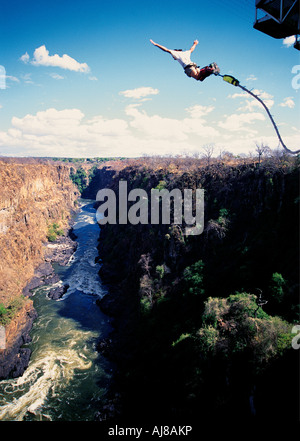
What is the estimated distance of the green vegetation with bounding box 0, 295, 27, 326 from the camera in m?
23.4

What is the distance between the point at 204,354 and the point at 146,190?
30.0m

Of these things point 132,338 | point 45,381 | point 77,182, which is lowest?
point 45,381

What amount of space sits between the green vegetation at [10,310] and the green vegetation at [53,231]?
23423mm

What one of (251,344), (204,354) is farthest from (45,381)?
(251,344)

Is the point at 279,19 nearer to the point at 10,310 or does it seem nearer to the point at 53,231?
the point at 10,310

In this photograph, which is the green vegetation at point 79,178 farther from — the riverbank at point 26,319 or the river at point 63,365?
the river at point 63,365

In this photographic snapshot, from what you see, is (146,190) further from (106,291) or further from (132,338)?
(132,338)

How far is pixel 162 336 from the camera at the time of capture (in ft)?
67.2

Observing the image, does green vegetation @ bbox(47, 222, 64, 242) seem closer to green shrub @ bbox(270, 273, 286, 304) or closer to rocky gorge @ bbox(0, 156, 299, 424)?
rocky gorge @ bbox(0, 156, 299, 424)

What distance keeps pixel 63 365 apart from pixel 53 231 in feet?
112

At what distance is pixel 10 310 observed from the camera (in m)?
24.6

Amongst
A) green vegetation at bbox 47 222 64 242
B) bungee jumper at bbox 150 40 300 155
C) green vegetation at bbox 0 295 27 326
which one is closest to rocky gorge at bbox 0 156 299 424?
green vegetation at bbox 0 295 27 326

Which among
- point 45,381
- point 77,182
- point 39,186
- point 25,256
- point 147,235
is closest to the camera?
point 45,381

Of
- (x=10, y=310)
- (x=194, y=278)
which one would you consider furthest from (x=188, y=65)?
(x=10, y=310)
